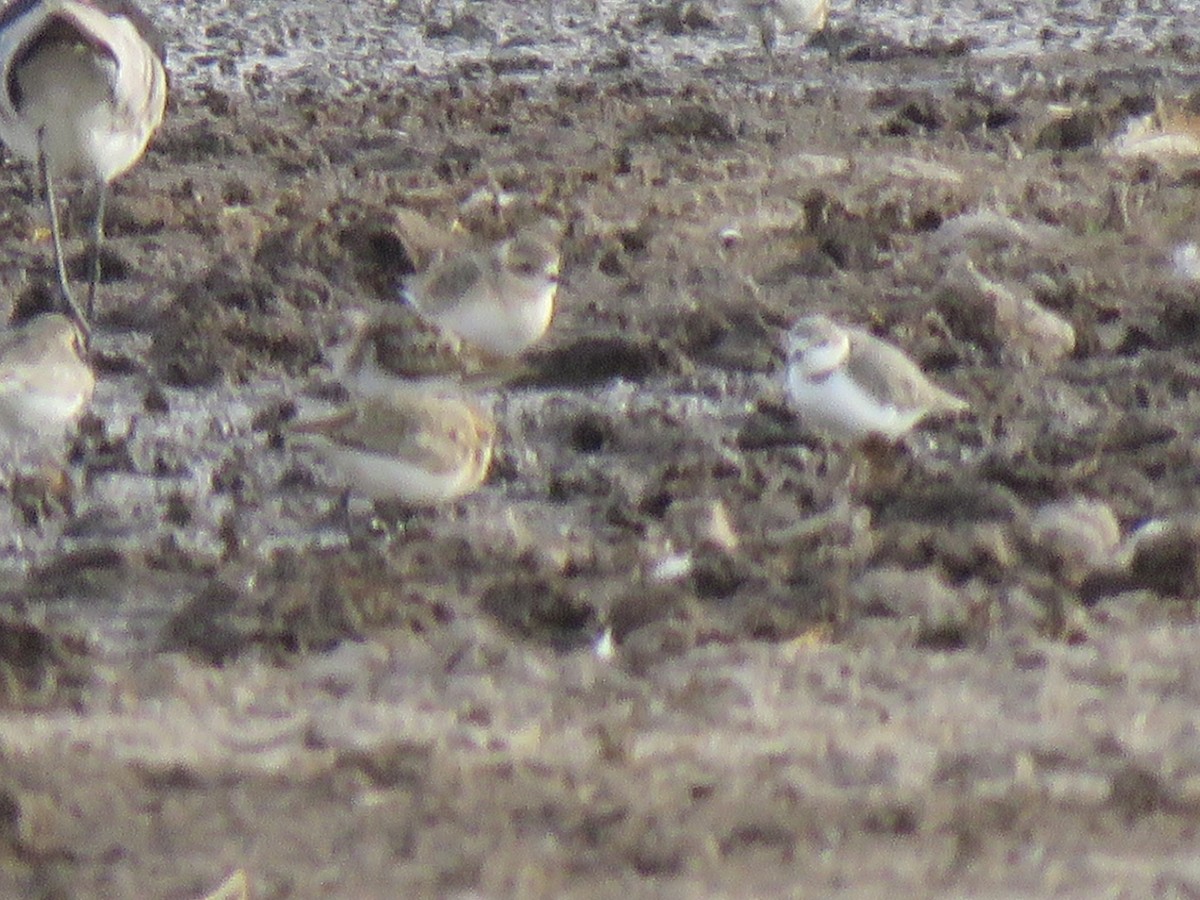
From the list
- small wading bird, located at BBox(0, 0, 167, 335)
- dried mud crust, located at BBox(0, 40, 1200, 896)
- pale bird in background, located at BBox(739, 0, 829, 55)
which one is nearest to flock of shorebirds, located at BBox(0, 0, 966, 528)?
small wading bird, located at BBox(0, 0, 167, 335)

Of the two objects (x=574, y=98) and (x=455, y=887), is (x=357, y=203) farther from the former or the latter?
(x=455, y=887)

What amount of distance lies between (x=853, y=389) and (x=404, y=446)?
1.18 meters

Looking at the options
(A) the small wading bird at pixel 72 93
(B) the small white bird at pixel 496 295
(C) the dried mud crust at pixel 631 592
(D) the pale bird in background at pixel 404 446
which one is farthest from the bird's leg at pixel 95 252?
(D) the pale bird in background at pixel 404 446

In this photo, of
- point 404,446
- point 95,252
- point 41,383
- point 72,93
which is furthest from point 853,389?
point 72,93

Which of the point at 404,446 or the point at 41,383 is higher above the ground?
the point at 404,446

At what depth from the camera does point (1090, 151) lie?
10.5 metres

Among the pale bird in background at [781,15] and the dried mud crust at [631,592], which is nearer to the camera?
the dried mud crust at [631,592]

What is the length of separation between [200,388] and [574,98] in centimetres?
511

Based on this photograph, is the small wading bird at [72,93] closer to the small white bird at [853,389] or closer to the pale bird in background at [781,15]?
Answer: the small white bird at [853,389]

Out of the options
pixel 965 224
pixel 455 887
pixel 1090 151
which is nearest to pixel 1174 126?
pixel 1090 151

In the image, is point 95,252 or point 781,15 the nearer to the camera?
point 95,252

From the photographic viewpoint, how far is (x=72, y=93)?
328 inches

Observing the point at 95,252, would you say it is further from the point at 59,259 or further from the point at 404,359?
the point at 404,359

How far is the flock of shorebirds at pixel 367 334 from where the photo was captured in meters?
6.04
